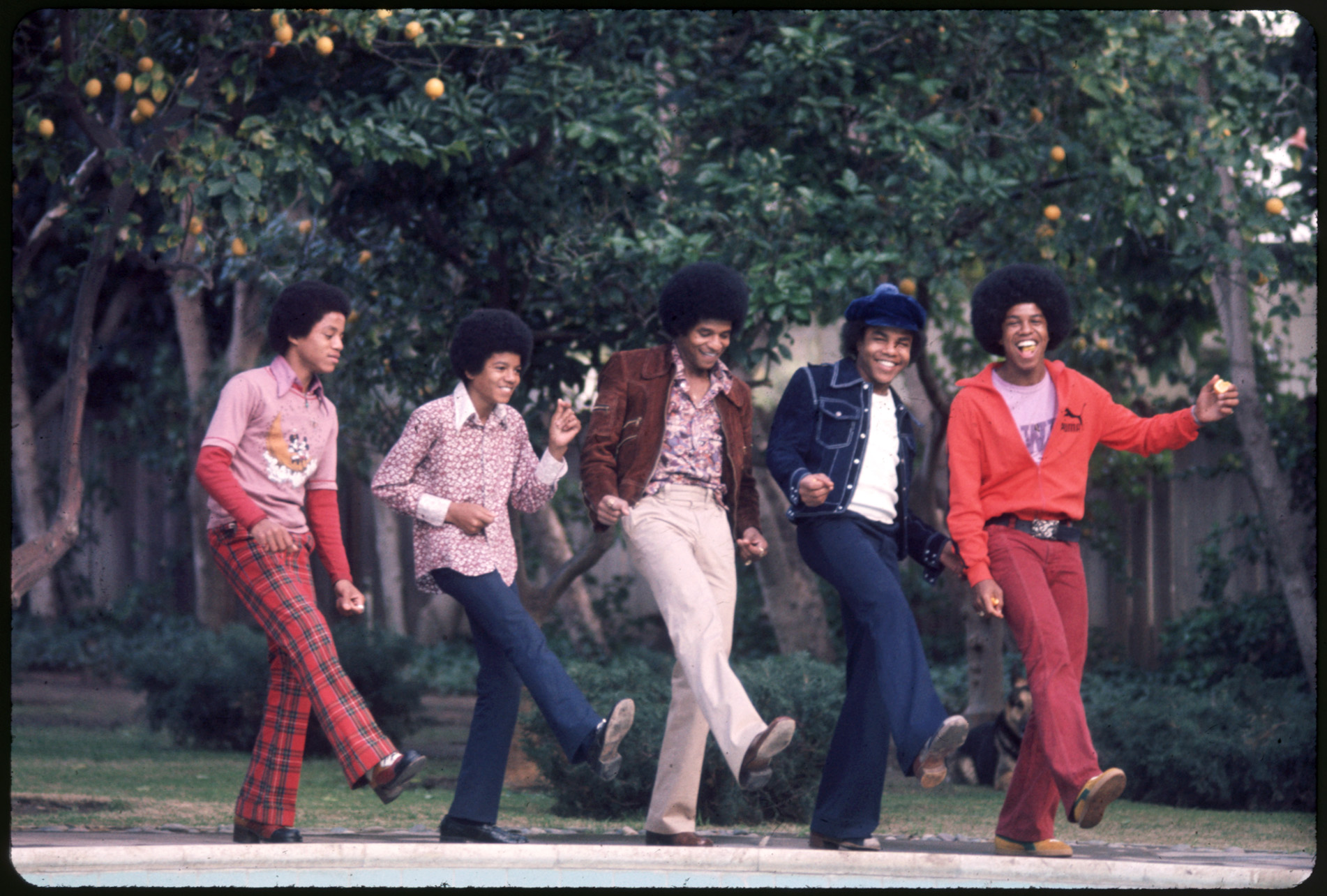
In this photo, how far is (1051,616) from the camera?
518 cm

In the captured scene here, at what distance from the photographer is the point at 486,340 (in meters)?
5.47

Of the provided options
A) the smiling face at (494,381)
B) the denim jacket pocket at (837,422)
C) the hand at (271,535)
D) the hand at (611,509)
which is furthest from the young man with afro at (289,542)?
the denim jacket pocket at (837,422)

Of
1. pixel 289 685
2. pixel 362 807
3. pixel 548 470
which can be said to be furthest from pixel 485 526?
pixel 362 807

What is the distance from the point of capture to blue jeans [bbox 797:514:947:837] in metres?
5.15

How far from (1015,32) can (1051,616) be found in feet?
12.7

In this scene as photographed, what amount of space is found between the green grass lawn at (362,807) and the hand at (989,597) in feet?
6.70

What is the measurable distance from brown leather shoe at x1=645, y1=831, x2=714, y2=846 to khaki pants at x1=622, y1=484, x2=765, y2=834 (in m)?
0.02

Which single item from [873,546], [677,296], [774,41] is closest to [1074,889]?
[873,546]

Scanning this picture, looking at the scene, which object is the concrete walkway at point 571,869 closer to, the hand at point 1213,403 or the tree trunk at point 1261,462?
the hand at point 1213,403

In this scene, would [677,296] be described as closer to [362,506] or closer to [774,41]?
[774,41]

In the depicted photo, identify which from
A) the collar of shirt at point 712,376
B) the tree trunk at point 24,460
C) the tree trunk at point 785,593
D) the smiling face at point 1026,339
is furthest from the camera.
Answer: the tree trunk at point 24,460

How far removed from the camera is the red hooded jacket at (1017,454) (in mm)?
5316

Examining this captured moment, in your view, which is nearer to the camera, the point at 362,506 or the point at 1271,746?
the point at 1271,746

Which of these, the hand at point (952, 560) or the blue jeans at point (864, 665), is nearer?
the blue jeans at point (864, 665)
